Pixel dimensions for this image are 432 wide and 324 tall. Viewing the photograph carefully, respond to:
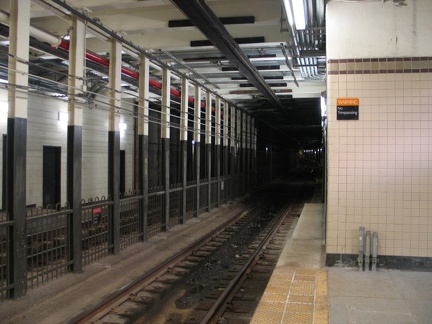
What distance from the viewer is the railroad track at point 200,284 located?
5473mm

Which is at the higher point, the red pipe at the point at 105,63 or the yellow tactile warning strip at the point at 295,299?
the red pipe at the point at 105,63

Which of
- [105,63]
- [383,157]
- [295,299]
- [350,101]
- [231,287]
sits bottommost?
[231,287]

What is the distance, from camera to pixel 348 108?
5781 mm

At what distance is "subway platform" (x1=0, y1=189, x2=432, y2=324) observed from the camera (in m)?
4.19

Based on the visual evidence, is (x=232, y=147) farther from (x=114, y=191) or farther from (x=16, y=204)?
(x=16, y=204)

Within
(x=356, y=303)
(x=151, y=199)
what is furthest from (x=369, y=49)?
(x=151, y=199)

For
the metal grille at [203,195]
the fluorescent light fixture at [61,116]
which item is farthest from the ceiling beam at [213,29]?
the fluorescent light fixture at [61,116]

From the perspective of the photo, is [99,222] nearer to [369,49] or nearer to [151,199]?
[151,199]

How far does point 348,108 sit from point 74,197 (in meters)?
4.72

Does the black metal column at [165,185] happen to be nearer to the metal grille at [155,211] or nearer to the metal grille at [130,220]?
the metal grille at [155,211]

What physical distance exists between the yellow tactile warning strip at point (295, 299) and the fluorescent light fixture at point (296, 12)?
4.03 m

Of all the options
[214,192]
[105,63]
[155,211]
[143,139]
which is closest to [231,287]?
[155,211]

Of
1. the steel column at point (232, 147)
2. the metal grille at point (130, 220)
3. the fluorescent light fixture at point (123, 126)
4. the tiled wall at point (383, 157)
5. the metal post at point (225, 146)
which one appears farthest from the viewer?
the steel column at point (232, 147)

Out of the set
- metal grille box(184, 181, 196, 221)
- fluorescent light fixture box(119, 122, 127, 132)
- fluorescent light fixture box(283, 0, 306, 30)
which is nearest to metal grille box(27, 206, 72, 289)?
fluorescent light fixture box(283, 0, 306, 30)
